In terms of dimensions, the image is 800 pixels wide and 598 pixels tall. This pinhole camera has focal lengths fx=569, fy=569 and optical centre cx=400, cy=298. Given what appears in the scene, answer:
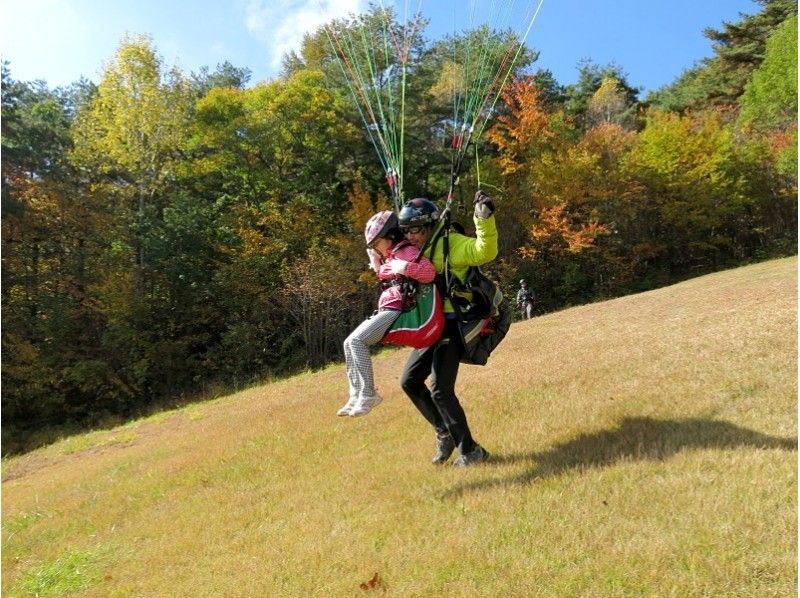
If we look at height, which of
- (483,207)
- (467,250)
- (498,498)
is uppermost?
(483,207)

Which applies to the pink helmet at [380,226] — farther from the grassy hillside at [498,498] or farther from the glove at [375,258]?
the grassy hillside at [498,498]

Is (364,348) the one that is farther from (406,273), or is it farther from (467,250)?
(467,250)

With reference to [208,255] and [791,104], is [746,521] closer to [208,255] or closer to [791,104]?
[208,255]

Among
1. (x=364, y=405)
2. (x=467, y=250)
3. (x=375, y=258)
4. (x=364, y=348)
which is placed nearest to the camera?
(x=364, y=405)

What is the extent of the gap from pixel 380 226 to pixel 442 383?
1.46 metres

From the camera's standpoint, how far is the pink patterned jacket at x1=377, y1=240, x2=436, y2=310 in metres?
4.60

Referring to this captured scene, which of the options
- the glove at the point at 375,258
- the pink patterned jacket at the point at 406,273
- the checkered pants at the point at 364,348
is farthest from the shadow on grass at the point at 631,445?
the glove at the point at 375,258

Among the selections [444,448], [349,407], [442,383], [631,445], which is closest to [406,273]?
[442,383]

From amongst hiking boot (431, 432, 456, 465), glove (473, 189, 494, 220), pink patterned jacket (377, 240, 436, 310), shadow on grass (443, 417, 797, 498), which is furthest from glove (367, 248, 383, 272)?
shadow on grass (443, 417, 797, 498)

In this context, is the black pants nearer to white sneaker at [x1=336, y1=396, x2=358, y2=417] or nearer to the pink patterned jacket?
the pink patterned jacket

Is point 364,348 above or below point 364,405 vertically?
above

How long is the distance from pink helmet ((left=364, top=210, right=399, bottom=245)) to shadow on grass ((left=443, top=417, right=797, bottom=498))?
220 cm

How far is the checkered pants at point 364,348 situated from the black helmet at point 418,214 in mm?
778

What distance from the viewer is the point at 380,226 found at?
485 cm
